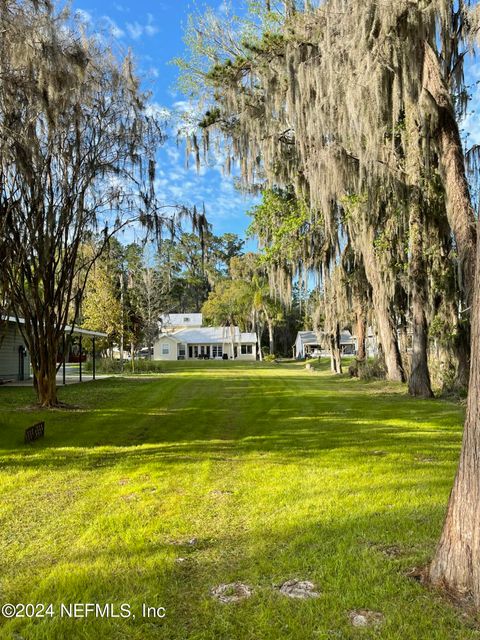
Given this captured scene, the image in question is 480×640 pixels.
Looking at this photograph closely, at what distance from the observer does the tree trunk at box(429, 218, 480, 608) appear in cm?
258

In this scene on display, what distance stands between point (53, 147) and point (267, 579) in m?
8.54

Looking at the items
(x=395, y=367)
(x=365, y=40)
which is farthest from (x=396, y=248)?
(x=365, y=40)

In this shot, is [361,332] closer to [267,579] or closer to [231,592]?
[267,579]

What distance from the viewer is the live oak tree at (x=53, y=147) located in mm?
7141

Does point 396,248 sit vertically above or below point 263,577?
above

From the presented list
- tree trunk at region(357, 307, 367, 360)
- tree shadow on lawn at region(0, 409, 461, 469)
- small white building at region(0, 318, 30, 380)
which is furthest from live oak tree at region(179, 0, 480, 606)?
small white building at region(0, 318, 30, 380)

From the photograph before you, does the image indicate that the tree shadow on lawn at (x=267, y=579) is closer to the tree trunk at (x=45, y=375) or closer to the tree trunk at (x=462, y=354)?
the tree trunk at (x=45, y=375)

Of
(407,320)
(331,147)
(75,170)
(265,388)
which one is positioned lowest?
(265,388)

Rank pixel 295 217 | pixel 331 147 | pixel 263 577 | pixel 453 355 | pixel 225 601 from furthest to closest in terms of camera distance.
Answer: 1. pixel 295 217
2. pixel 453 355
3. pixel 331 147
4. pixel 263 577
5. pixel 225 601

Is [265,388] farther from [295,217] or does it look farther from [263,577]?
[263,577]

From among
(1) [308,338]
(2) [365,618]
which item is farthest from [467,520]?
(1) [308,338]

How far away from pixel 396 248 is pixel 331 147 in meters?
3.48

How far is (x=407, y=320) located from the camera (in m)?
16.2

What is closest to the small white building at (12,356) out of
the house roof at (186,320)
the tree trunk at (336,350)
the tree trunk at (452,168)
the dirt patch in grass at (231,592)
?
the tree trunk at (336,350)
